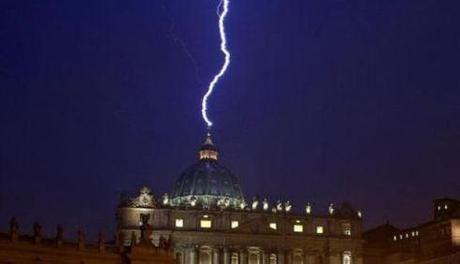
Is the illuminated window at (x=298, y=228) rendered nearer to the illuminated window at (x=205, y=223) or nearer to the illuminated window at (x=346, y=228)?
the illuminated window at (x=346, y=228)

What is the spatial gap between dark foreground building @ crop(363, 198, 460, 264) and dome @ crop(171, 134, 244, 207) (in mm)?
25081

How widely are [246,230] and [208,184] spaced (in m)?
20.7

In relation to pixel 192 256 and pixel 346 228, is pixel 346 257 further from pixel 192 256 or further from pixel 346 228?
pixel 192 256

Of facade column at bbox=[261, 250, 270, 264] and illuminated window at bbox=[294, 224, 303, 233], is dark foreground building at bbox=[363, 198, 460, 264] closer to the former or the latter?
illuminated window at bbox=[294, 224, 303, 233]

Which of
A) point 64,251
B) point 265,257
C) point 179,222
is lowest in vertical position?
point 64,251

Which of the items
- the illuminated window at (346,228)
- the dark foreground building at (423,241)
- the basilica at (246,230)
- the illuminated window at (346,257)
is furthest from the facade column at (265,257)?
the dark foreground building at (423,241)

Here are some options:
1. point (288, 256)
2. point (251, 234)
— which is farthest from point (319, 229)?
point (251, 234)

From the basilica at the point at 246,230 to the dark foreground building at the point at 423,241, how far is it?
5.73 meters

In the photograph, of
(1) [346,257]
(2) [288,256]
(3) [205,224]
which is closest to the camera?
(3) [205,224]

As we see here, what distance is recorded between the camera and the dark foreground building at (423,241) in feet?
377

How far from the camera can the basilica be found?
11681cm

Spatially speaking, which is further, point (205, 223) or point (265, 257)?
point (265, 257)

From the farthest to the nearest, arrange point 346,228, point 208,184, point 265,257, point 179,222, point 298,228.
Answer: point 208,184, point 346,228, point 298,228, point 265,257, point 179,222

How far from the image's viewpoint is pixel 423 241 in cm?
12494
